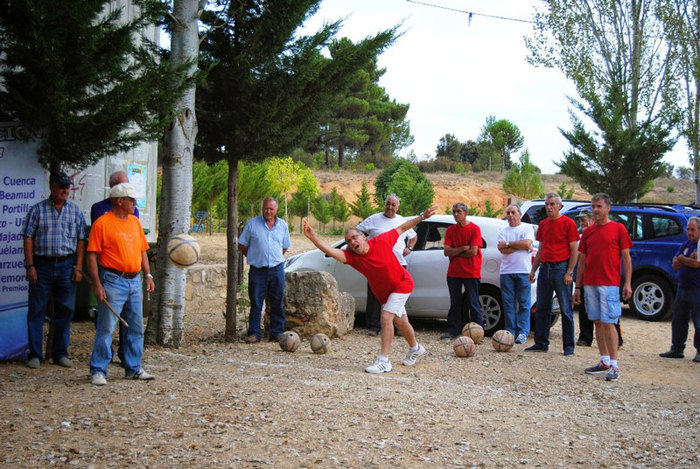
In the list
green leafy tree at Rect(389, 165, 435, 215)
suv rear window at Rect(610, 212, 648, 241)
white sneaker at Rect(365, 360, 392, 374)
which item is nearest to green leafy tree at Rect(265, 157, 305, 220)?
green leafy tree at Rect(389, 165, 435, 215)

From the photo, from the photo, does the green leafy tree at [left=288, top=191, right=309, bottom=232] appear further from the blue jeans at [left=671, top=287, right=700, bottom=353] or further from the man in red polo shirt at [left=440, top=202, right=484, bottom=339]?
the blue jeans at [left=671, top=287, right=700, bottom=353]

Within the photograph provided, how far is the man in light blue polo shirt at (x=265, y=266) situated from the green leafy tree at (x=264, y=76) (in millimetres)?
239

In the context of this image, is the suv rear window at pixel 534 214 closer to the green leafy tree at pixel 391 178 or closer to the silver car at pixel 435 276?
the silver car at pixel 435 276

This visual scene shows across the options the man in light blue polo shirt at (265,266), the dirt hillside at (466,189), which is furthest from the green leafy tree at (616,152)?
the dirt hillside at (466,189)

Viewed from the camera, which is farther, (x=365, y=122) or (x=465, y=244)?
(x=365, y=122)

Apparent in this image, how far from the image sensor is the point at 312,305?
31.8 ft

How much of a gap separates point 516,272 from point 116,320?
5.25 meters

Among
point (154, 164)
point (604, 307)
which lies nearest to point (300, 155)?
point (154, 164)

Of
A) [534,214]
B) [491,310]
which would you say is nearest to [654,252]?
[534,214]

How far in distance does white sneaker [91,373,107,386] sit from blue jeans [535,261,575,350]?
526 cm

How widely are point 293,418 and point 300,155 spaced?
53.6m

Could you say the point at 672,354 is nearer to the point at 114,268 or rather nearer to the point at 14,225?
the point at 114,268

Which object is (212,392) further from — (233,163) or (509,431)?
(233,163)

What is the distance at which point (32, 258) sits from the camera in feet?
22.9
